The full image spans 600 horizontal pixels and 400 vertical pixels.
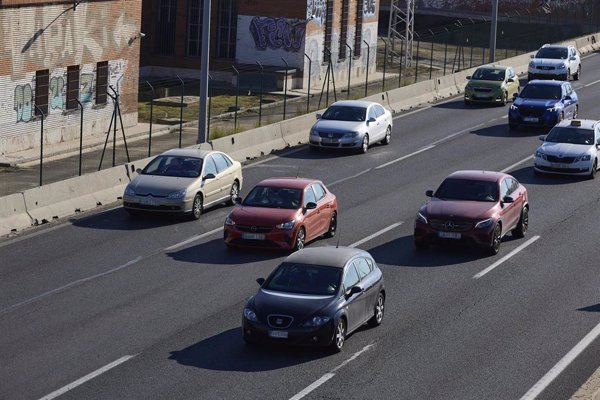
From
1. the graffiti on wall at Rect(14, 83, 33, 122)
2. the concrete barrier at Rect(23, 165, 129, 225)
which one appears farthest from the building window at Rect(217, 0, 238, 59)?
the concrete barrier at Rect(23, 165, 129, 225)

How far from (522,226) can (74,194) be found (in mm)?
10367

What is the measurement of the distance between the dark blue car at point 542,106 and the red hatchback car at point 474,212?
16412 millimetres

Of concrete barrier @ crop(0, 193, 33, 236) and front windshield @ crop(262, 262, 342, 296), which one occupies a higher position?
front windshield @ crop(262, 262, 342, 296)

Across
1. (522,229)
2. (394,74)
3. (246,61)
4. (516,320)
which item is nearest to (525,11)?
(394,74)

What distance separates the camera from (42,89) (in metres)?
41.6

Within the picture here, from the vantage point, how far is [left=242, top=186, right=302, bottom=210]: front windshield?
94.8 feet

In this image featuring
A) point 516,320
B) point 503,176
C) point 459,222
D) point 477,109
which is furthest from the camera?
point 477,109

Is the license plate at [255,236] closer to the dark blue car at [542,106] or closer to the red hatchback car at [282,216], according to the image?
the red hatchback car at [282,216]

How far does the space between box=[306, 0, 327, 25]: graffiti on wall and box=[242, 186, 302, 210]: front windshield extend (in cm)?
3220

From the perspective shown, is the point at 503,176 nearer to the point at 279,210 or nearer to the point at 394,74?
the point at 279,210

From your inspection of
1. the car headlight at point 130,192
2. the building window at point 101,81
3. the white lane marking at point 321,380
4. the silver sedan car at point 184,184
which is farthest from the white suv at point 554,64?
the white lane marking at point 321,380

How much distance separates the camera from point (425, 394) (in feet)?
62.0

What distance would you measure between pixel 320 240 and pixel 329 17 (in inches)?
1349

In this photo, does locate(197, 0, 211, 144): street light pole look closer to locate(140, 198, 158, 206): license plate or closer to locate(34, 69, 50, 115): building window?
locate(34, 69, 50, 115): building window
